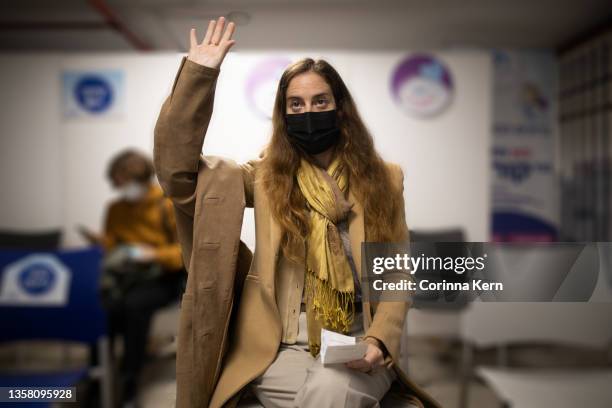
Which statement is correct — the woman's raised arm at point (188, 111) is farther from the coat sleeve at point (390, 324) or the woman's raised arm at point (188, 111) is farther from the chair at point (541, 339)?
the chair at point (541, 339)

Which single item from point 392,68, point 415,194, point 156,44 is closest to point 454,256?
point 415,194

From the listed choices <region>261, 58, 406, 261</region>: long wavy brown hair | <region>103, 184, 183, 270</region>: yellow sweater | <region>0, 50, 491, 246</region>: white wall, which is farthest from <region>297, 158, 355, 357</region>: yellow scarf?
<region>103, 184, 183, 270</region>: yellow sweater

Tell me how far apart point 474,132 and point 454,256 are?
40 cm

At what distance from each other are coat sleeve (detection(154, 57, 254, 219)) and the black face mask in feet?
0.60

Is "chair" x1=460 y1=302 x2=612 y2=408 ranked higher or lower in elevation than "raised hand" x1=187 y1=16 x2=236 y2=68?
lower

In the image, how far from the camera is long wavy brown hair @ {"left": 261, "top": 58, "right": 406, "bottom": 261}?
97 centimetres

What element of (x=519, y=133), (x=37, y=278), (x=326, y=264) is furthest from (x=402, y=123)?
(x=519, y=133)

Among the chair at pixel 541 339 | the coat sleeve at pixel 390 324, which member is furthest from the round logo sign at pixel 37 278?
the chair at pixel 541 339

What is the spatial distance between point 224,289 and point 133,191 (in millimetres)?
1172

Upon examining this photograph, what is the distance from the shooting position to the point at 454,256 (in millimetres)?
1017

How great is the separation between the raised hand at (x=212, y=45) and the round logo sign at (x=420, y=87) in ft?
1.70

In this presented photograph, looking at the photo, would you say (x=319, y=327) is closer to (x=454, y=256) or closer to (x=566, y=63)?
(x=454, y=256)

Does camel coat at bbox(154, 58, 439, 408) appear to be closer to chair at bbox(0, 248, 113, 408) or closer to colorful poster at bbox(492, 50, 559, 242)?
chair at bbox(0, 248, 113, 408)

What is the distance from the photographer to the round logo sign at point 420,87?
1.23m
